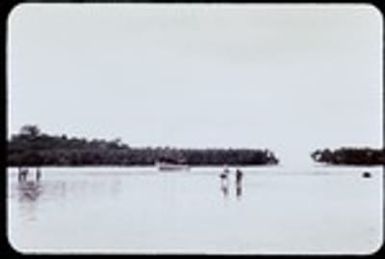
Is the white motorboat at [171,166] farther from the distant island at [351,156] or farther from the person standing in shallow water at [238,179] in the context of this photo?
the distant island at [351,156]

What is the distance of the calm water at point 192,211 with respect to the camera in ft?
9.34

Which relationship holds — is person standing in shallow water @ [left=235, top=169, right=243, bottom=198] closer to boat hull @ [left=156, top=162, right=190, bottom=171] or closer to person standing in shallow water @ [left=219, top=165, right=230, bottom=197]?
person standing in shallow water @ [left=219, top=165, right=230, bottom=197]

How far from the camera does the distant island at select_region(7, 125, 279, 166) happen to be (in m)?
2.99

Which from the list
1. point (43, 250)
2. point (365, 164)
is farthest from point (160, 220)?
point (365, 164)

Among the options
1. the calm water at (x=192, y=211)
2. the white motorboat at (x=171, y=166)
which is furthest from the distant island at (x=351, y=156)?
the white motorboat at (x=171, y=166)

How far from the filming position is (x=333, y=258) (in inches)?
112

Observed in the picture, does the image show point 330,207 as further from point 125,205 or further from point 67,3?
point 67,3

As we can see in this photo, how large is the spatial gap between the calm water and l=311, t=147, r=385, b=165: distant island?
0.13 ft

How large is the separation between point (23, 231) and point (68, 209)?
11.5 inches

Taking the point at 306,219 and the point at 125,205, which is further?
the point at 125,205

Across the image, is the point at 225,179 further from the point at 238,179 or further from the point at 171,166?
the point at 171,166

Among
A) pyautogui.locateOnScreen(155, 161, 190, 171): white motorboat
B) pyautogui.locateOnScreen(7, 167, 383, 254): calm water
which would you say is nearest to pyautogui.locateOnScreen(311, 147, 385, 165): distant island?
pyautogui.locateOnScreen(7, 167, 383, 254): calm water

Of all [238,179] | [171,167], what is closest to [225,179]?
[238,179]

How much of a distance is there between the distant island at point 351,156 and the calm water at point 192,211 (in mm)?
39
